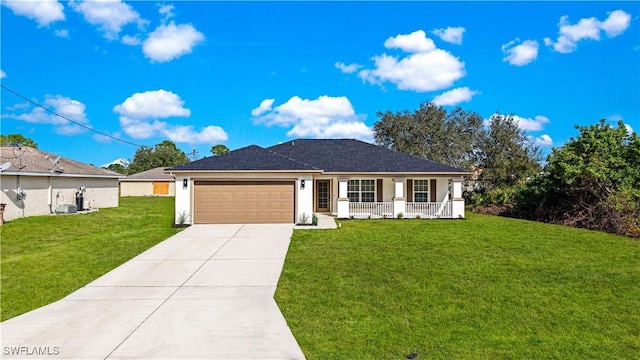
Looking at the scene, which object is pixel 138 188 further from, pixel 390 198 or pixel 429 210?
pixel 429 210

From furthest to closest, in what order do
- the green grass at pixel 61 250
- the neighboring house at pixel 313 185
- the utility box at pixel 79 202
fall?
the utility box at pixel 79 202 → the neighboring house at pixel 313 185 → the green grass at pixel 61 250

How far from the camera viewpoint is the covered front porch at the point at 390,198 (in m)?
19.2

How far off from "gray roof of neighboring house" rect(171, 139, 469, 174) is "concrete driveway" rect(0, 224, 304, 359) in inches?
289

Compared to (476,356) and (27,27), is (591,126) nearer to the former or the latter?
(476,356)

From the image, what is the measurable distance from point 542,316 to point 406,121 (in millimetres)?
30733

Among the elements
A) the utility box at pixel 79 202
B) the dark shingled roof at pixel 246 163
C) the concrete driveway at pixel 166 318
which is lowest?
the concrete driveway at pixel 166 318

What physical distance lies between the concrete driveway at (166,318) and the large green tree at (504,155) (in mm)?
25414

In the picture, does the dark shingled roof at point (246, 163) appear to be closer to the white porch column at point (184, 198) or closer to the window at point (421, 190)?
the white porch column at point (184, 198)

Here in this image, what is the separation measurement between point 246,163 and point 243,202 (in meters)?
1.75

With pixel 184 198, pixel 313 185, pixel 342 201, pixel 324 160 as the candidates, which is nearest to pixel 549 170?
pixel 342 201

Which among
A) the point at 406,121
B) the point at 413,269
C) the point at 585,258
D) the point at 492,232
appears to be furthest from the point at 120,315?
the point at 406,121

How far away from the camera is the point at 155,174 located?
41.7m

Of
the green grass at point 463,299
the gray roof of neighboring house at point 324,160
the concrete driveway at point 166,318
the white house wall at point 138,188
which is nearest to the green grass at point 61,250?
the concrete driveway at point 166,318

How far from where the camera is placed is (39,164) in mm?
19875
